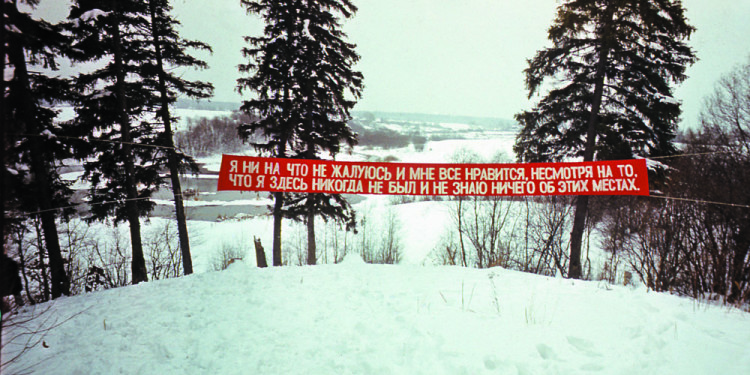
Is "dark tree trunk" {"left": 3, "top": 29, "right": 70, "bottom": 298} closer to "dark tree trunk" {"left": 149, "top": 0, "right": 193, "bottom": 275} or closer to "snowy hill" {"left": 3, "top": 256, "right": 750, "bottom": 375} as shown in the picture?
"dark tree trunk" {"left": 149, "top": 0, "right": 193, "bottom": 275}

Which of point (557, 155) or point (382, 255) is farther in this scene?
point (382, 255)

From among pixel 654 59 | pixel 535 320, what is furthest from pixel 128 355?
pixel 654 59

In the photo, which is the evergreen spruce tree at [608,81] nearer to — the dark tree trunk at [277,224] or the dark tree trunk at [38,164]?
the dark tree trunk at [277,224]

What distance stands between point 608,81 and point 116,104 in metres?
16.4

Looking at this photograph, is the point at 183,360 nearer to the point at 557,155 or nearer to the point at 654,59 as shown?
the point at 557,155

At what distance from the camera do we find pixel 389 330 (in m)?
4.58

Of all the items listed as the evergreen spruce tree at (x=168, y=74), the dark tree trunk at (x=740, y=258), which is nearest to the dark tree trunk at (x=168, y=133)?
the evergreen spruce tree at (x=168, y=74)

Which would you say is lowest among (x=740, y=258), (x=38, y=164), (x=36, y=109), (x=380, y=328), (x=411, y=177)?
(x=740, y=258)

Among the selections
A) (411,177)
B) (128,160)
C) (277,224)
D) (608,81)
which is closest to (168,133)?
(128,160)

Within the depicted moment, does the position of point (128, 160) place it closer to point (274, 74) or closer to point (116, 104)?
point (116, 104)

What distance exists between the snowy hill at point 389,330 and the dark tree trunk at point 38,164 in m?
4.39

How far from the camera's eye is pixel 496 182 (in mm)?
7859

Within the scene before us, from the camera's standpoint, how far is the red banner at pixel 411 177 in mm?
7516

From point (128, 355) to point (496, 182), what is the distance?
783cm
